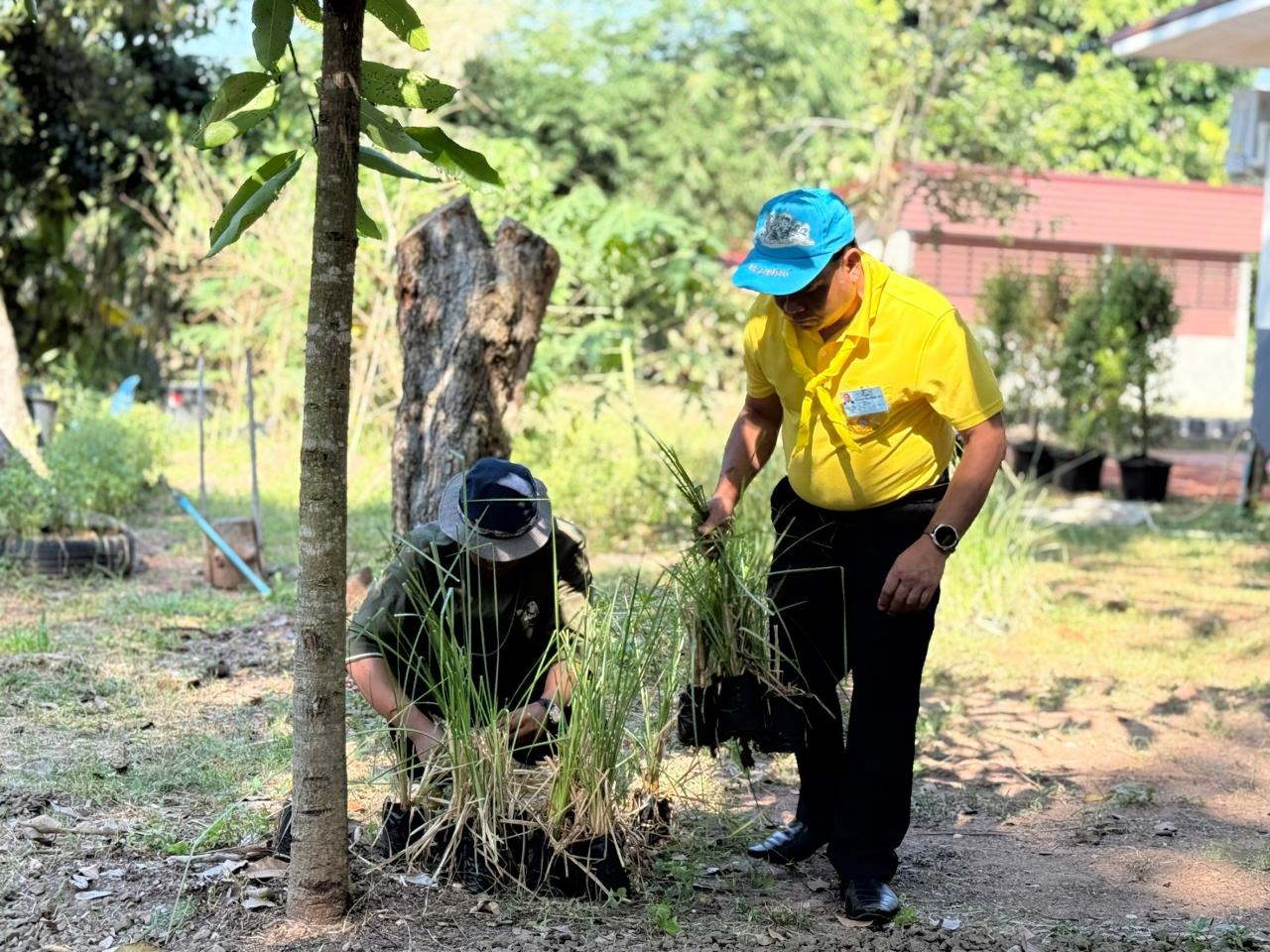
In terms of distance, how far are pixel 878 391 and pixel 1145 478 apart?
9.63m

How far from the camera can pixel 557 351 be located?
29.6ft

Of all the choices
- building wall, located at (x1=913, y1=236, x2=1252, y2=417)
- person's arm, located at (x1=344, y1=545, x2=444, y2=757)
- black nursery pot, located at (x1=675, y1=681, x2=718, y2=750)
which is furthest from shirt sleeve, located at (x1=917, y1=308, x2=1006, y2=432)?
building wall, located at (x1=913, y1=236, x2=1252, y2=417)

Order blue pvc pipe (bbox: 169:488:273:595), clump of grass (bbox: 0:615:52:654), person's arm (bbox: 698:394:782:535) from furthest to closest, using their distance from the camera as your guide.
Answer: blue pvc pipe (bbox: 169:488:273:595) < clump of grass (bbox: 0:615:52:654) < person's arm (bbox: 698:394:782:535)

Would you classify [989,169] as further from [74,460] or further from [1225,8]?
[74,460]

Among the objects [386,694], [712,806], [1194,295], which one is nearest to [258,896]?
[386,694]

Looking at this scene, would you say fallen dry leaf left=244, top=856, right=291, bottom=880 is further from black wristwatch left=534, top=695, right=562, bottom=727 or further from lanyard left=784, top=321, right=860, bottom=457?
lanyard left=784, top=321, right=860, bottom=457

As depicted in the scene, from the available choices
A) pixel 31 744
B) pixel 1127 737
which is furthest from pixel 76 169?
pixel 1127 737

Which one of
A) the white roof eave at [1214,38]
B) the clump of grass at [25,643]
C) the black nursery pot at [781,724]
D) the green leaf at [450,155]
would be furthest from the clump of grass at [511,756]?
the white roof eave at [1214,38]

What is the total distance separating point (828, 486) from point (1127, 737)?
2.53 meters

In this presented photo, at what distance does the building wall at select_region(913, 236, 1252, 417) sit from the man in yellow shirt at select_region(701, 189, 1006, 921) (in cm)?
2107

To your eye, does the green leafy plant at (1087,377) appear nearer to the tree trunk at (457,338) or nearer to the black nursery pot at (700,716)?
the tree trunk at (457,338)

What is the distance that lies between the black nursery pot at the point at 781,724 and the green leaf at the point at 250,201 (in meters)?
1.69

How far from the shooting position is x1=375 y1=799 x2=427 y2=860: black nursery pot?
3479 millimetres

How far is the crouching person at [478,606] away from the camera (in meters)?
3.50
